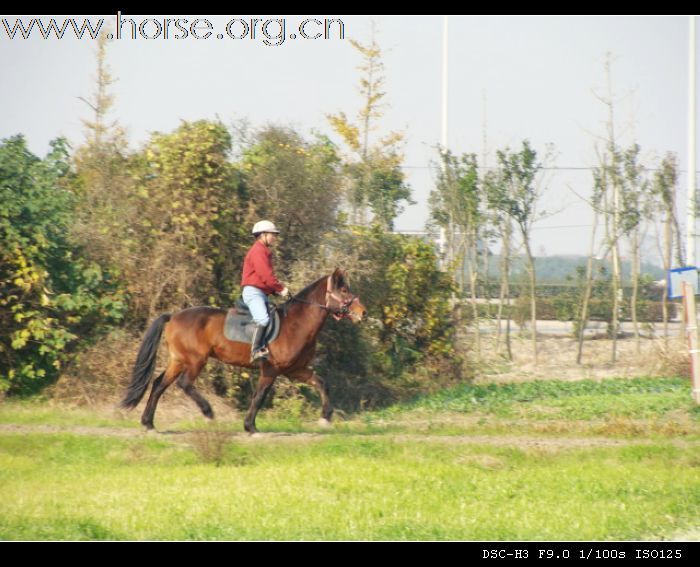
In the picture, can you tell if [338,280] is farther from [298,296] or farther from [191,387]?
[191,387]

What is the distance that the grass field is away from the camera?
351 inches

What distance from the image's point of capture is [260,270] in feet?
46.5

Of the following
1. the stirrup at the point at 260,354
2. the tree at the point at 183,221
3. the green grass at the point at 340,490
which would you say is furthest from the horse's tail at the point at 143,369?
the tree at the point at 183,221

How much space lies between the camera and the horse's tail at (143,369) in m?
14.6

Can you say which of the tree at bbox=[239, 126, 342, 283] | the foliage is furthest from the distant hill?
the foliage

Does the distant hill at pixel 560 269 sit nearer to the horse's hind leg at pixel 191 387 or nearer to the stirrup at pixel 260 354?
the stirrup at pixel 260 354

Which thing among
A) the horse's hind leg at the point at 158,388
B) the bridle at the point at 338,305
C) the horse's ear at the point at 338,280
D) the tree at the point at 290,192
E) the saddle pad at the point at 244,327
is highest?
the tree at the point at 290,192

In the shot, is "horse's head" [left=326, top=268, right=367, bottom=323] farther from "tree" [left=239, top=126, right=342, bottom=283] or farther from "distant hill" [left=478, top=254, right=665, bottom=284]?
"distant hill" [left=478, top=254, right=665, bottom=284]

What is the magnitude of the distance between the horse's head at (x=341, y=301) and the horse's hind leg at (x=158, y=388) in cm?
246

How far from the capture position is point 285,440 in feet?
44.9

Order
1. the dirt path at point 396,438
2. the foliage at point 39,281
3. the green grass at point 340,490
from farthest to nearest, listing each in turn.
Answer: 1. the foliage at point 39,281
2. the dirt path at point 396,438
3. the green grass at point 340,490

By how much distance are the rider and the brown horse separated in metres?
0.29

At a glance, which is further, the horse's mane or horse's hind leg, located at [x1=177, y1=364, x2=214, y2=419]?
the horse's mane
